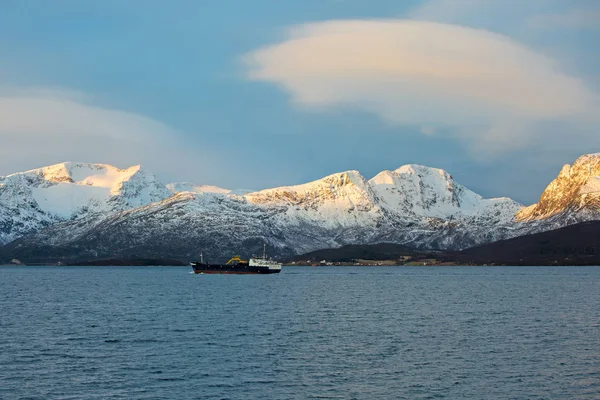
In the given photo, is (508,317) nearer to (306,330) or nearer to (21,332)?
(306,330)

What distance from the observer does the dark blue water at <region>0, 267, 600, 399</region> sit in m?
58.6

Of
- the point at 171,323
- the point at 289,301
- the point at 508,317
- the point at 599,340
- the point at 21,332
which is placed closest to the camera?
the point at 599,340

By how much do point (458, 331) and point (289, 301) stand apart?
2057 inches

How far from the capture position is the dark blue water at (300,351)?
58594 millimetres

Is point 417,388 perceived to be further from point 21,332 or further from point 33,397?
point 21,332

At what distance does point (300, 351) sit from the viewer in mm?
75500

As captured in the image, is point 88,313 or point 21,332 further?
point 88,313

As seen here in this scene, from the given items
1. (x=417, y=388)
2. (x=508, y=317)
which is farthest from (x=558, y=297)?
(x=417, y=388)

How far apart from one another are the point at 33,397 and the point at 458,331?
51.6m

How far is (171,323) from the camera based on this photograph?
329 ft

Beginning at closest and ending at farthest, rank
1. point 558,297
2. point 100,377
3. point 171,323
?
point 100,377 → point 171,323 → point 558,297

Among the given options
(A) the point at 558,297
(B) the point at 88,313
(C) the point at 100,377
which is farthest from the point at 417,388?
(A) the point at 558,297

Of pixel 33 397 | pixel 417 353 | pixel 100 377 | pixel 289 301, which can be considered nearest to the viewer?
pixel 33 397

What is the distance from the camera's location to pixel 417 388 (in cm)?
5853
